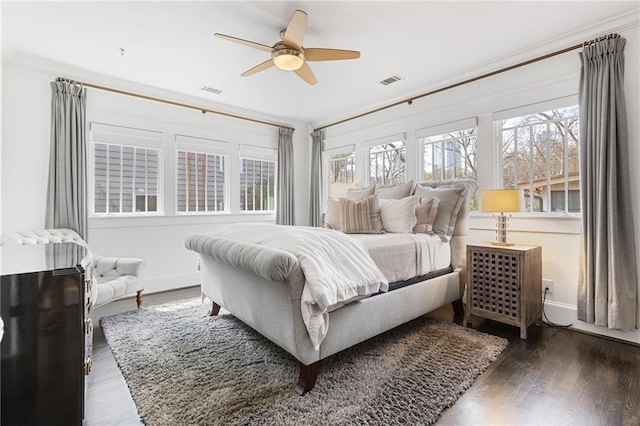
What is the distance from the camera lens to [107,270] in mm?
3059

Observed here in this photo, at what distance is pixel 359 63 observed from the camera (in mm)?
3256

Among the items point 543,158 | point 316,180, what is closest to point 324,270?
point 543,158

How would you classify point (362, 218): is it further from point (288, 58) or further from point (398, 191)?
point (288, 58)

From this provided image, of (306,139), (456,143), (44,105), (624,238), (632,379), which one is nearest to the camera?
(632,379)

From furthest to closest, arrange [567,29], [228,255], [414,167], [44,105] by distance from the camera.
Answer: [414,167] → [44,105] → [567,29] → [228,255]

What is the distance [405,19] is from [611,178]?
2.04 meters

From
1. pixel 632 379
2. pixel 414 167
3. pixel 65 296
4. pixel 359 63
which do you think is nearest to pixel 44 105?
pixel 65 296

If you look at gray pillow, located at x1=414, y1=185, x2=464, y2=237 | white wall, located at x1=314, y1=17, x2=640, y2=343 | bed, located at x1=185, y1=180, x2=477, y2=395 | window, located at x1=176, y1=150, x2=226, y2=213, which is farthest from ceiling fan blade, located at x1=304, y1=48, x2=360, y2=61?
window, located at x1=176, y1=150, x2=226, y2=213

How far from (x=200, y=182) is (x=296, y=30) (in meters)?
2.87

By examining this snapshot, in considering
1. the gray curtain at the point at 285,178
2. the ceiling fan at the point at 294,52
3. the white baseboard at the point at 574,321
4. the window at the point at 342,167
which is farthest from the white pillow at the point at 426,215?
the gray curtain at the point at 285,178

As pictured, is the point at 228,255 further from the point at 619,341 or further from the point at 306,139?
the point at 306,139

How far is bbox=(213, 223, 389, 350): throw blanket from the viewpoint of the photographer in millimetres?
1644

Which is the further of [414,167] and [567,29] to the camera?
[414,167]

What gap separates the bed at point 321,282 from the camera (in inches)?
66.2
